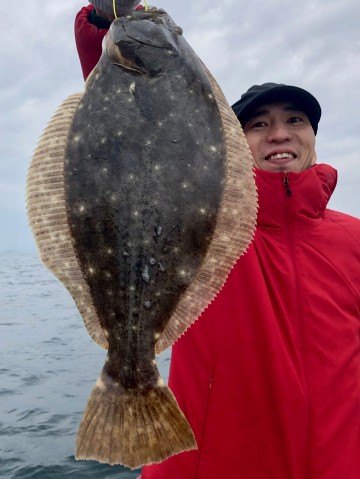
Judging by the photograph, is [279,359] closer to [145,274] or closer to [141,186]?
[145,274]

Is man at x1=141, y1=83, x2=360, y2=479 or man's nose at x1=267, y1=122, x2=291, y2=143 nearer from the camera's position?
man at x1=141, y1=83, x2=360, y2=479

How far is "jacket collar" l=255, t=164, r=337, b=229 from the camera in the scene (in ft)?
8.84

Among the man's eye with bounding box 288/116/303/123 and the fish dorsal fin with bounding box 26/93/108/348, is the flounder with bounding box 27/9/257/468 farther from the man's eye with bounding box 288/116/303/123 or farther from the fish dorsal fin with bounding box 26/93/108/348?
the man's eye with bounding box 288/116/303/123

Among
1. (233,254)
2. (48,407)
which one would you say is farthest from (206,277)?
(48,407)

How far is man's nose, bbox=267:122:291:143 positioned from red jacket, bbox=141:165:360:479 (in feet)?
2.25

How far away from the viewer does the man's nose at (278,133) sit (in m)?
2.83

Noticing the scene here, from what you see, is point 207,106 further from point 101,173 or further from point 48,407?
point 48,407

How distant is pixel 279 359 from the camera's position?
90.6 inches

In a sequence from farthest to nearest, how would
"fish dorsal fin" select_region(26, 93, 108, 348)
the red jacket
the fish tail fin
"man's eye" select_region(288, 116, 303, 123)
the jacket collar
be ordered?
"man's eye" select_region(288, 116, 303, 123) < the jacket collar < the red jacket < "fish dorsal fin" select_region(26, 93, 108, 348) < the fish tail fin

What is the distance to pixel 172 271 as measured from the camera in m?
1.84

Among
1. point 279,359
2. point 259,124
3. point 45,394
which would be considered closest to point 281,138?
point 259,124

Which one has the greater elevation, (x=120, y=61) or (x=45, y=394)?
(x=120, y=61)

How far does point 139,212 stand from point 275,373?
1.14m

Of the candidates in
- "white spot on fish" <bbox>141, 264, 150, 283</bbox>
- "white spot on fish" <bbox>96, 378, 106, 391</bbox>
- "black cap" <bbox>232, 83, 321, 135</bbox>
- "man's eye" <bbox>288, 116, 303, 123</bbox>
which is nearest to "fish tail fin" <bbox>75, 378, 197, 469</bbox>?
"white spot on fish" <bbox>96, 378, 106, 391</bbox>
